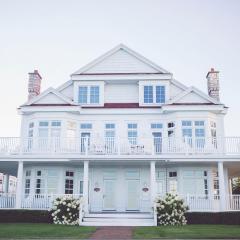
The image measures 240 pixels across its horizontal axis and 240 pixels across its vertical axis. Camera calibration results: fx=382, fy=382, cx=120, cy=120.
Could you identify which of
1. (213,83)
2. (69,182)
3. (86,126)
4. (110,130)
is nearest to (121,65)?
(110,130)

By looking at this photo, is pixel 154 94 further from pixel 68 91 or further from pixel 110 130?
pixel 68 91

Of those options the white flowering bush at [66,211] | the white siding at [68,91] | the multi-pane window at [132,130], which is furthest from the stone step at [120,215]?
the white siding at [68,91]

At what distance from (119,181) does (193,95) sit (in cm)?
796

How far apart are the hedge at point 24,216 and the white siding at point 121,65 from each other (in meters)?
11.5

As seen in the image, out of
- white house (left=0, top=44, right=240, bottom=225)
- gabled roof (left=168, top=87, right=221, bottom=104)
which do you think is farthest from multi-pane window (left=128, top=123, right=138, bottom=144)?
gabled roof (left=168, top=87, right=221, bottom=104)

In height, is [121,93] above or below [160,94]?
above

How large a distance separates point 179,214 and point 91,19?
12363mm

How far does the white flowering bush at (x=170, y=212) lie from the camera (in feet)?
71.0

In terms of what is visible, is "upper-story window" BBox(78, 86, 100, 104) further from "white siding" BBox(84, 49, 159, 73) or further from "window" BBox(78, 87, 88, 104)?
"white siding" BBox(84, 49, 159, 73)

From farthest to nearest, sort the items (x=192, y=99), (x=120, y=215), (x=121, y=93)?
1. (x=121, y=93)
2. (x=192, y=99)
3. (x=120, y=215)

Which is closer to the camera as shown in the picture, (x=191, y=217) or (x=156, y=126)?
(x=191, y=217)

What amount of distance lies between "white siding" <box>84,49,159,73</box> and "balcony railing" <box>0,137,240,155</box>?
5.82 meters

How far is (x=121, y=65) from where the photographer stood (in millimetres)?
29297

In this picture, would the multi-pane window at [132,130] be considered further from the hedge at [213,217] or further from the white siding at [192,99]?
the hedge at [213,217]
